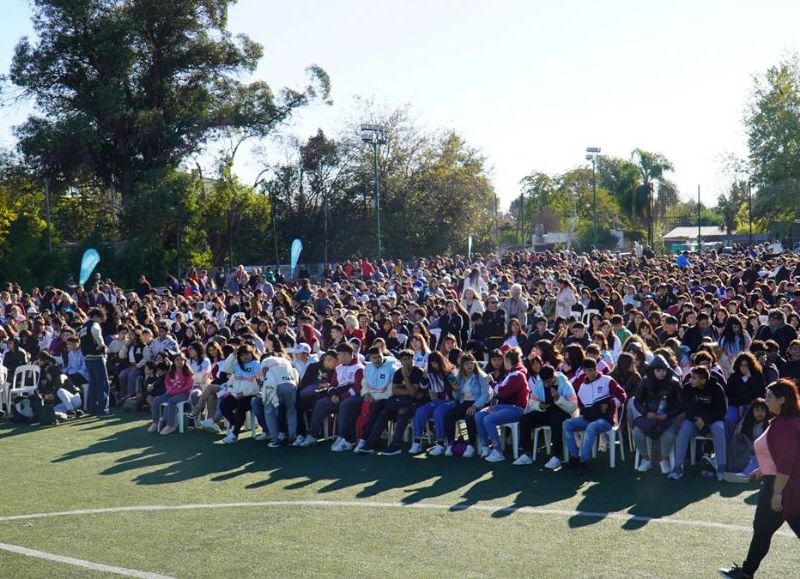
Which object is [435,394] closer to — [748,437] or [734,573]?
[748,437]

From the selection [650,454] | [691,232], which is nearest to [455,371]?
[650,454]

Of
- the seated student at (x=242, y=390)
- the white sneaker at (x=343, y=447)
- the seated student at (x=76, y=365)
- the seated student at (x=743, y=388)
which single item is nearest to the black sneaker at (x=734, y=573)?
the seated student at (x=743, y=388)

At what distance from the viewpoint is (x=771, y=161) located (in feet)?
168

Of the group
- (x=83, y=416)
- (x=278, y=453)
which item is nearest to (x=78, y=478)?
(x=278, y=453)

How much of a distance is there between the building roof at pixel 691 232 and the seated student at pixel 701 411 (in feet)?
289

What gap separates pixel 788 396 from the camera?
270 inches

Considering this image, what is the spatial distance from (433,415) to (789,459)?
6356mm

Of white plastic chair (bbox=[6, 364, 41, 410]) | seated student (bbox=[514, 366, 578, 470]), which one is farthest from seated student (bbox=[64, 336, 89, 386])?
seated student (bbox=[514, 366, 578, 470])

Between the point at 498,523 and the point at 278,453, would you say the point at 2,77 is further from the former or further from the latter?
the point at 498,523

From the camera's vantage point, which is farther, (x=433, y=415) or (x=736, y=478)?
(x=433, y=415)

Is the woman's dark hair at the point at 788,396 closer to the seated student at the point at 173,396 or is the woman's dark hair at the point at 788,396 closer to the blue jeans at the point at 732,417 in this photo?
the blue jeans at the point at 732,417

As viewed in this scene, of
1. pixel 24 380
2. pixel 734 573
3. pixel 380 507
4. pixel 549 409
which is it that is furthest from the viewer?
pixel 24 380

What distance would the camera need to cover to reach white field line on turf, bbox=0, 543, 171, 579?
7934mm

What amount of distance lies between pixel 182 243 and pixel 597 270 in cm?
2011
